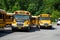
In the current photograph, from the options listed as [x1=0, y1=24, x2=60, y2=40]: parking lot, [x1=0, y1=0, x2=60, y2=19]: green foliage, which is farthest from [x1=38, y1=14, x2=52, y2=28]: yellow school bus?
[x1=0, y1=0, x2=60, y2=19]: green foliage

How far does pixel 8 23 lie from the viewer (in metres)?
43.6

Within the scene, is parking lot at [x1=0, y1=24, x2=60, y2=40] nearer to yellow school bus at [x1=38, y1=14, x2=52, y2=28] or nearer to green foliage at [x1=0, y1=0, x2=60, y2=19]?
yellow school bus at [x1=38, y1=14, x2=52, y2=28]

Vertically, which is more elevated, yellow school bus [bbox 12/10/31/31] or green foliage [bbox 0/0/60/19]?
yellow school bus [bbox 12/10/31/31]

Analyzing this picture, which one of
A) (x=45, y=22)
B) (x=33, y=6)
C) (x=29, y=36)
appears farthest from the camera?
(x=33, y=6)

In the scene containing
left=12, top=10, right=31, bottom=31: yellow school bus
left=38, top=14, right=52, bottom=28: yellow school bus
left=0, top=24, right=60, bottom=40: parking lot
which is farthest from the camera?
left=38, top=14, right=52, bottom=28: yellow school bus

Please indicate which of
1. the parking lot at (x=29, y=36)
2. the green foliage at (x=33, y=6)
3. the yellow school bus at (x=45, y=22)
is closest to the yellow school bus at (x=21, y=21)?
the parking lot at (x=29, y=36)

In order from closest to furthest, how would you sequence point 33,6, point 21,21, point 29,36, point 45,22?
1. point 29,36
2. point 21,21
3. point 45,22
4. point 33,6

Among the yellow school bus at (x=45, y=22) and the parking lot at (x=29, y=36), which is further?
the yellow school bus at (x=45, y=22)

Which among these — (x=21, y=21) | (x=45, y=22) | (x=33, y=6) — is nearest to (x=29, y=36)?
(x=21, y=21)

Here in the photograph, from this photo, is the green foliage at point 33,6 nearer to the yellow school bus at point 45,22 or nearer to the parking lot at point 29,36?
the yellow school bus at point 45,22

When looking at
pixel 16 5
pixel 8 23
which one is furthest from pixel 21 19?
pixel 16 5

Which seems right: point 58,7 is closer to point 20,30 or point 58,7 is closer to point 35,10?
point 35,10

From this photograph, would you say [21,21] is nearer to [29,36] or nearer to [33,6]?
[29,36]

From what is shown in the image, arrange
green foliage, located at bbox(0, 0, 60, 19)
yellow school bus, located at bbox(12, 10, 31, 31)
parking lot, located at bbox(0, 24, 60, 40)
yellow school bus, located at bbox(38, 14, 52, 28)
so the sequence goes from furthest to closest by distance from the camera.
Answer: green foliage, located at bbox(0, 0, 60, 19)
yellow school bus, located at bbox(38, 14, 52, 28)
yellow school bus, located at bbox(12, 10, 31, 31)
parking lot, located at bbox(0, 24, 60, 40)
